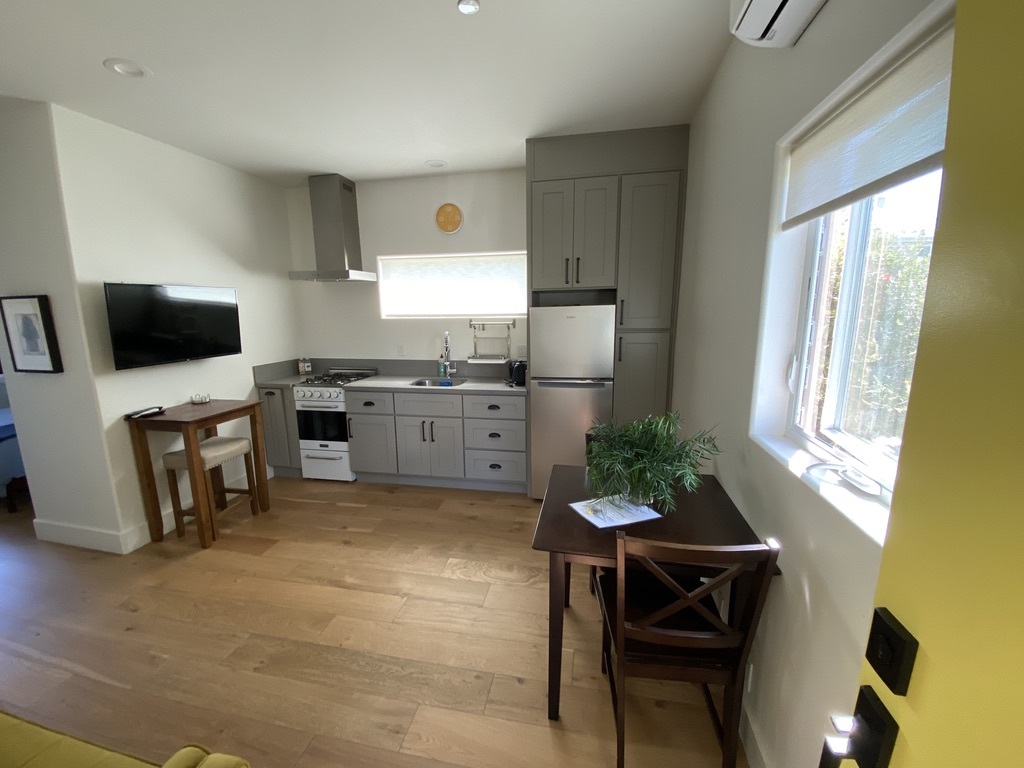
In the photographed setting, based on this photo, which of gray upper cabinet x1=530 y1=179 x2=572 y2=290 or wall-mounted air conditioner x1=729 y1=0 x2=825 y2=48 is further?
gray upper cabinet x1=530 y1=179 x2=572 y2=290

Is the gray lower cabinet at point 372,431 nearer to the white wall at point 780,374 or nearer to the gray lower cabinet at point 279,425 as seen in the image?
the gray lower cabinet at point 279,425

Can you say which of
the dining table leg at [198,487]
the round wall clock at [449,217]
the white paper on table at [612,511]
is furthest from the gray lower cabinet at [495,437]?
the dining table leg at [198,487]

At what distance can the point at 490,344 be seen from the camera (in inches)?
147

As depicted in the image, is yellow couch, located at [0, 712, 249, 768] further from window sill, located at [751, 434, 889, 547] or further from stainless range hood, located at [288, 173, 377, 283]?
stainless range hood, located at [288, 173, 377, 283]

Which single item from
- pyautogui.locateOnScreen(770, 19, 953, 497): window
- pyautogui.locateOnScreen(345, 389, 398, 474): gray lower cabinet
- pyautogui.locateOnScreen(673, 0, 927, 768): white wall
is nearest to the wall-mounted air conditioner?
pyautogui.locateOnScreen(673, 0, 927, 768): white wall

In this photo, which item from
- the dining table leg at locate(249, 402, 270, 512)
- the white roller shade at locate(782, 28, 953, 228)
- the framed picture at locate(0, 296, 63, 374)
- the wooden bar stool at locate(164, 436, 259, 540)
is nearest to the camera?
the white roller shade at locate(782, 28, 953, 228)

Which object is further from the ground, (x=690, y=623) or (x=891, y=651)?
(x=891, y=651)

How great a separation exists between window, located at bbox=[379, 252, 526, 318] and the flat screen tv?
128cm

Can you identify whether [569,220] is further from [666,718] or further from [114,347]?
[114,347]

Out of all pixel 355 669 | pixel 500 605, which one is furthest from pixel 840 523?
pixel 355 669

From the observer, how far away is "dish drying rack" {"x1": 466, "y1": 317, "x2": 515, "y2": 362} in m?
3.67

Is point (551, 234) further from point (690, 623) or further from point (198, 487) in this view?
point (198, 487)

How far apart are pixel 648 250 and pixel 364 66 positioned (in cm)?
200

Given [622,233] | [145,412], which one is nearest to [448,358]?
[622,233]
